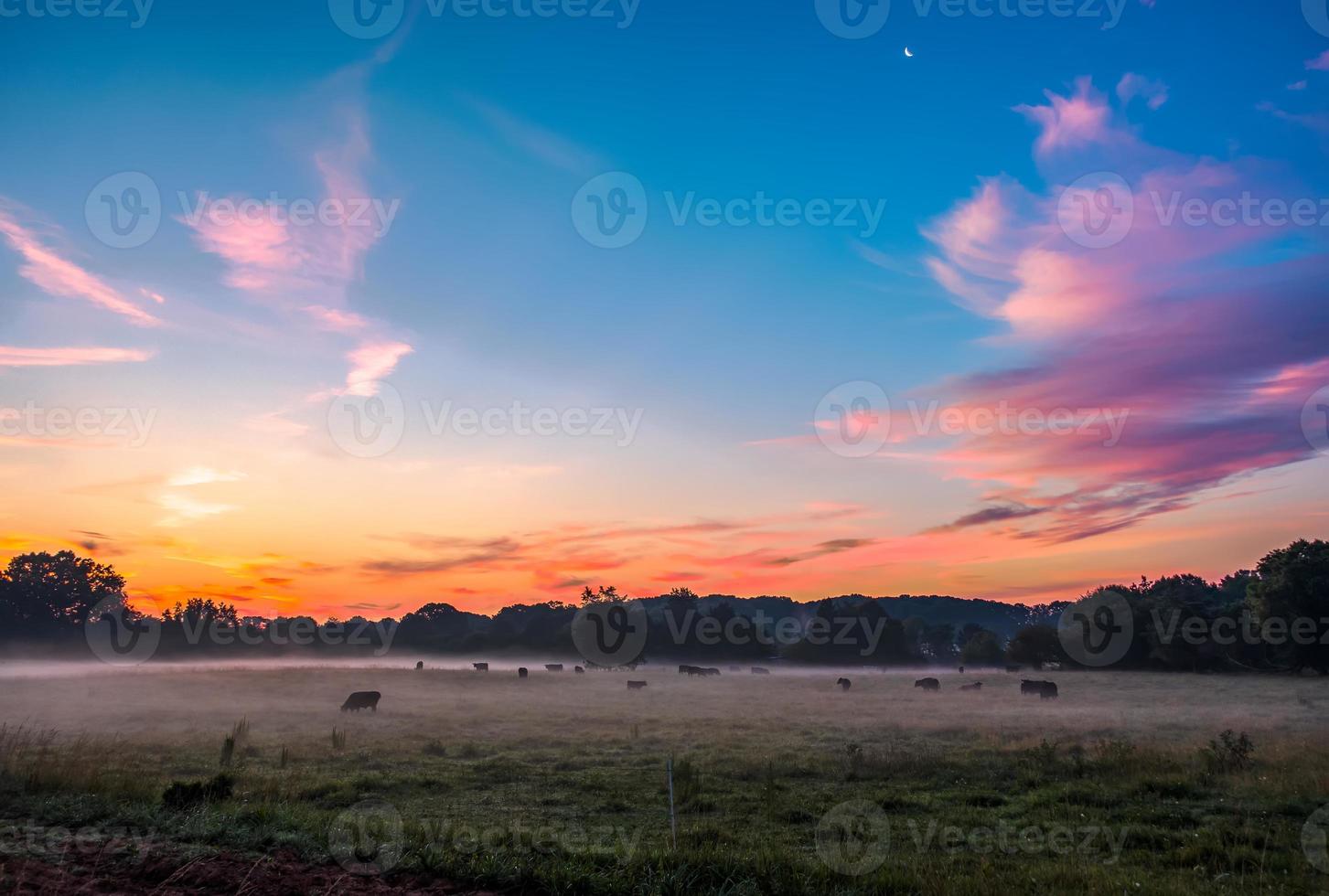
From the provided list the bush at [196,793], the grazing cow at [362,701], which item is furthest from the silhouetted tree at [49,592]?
the bush at [196,793]

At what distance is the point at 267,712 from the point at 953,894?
123 ft

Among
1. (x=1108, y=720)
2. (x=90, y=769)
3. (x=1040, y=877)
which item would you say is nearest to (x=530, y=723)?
(x=90, y=769)

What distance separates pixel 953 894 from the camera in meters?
9.19

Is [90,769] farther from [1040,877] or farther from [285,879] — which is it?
[1040,877]
